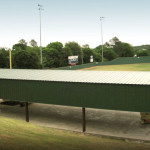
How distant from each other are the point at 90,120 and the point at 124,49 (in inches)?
5369

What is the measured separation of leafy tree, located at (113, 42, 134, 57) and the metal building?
136 metres

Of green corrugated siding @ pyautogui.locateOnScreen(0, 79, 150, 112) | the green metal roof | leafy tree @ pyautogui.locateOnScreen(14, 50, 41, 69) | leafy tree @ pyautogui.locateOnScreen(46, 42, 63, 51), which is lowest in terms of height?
green corrugated siding @ pyautogui.locateOnScreen(0, 79, 150, 112)

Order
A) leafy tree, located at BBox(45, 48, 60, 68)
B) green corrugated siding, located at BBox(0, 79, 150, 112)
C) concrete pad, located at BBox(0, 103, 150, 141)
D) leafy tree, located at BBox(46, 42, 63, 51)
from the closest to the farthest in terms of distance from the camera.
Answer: green corrugated siding, located at BBox(0, 79, 150, 112) < concrete pad, located at BBox(0, 103, 150, 141) < leafy tree, located at BBox(45, 48, 60, 68) < leafy tree, located at BBox(46, 42, 63, 51)

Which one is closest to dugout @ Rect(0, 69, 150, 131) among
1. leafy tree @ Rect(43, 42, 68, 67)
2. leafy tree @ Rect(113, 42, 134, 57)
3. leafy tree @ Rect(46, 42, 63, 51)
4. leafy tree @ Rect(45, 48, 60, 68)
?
leafy tree @ Rect(43, 42, 68, 67)

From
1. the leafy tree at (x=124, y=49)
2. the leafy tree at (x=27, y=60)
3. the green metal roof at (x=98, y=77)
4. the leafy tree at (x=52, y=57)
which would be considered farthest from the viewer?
the leafy tree at (x=124, y=49)

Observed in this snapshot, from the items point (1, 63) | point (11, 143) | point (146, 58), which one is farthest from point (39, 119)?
point (146, 58)

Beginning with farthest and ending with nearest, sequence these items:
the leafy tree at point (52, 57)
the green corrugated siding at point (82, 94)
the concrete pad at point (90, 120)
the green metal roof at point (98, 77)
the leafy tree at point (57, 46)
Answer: the leafy tree at point (57, 46)
the leafy tree at point (52, 57)
the concrete pad at point (90, 120)
the green metal roof at point (98, 77)
the green corrugated siding at point (82, 94)

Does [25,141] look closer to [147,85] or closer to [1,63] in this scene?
[147,85]

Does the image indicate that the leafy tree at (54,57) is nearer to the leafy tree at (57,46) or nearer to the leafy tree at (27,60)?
the leafy tree at (57,46)

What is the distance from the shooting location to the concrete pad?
72.7 feet

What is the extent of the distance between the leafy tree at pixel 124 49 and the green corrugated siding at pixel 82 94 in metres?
136

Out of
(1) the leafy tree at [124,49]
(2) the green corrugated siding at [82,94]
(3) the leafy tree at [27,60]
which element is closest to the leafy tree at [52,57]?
(3) the leafy tree at [27,60]

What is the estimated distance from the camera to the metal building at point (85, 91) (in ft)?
63.9

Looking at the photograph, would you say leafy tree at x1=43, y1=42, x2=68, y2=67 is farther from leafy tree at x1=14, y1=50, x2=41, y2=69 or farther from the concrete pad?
the concrete pad
